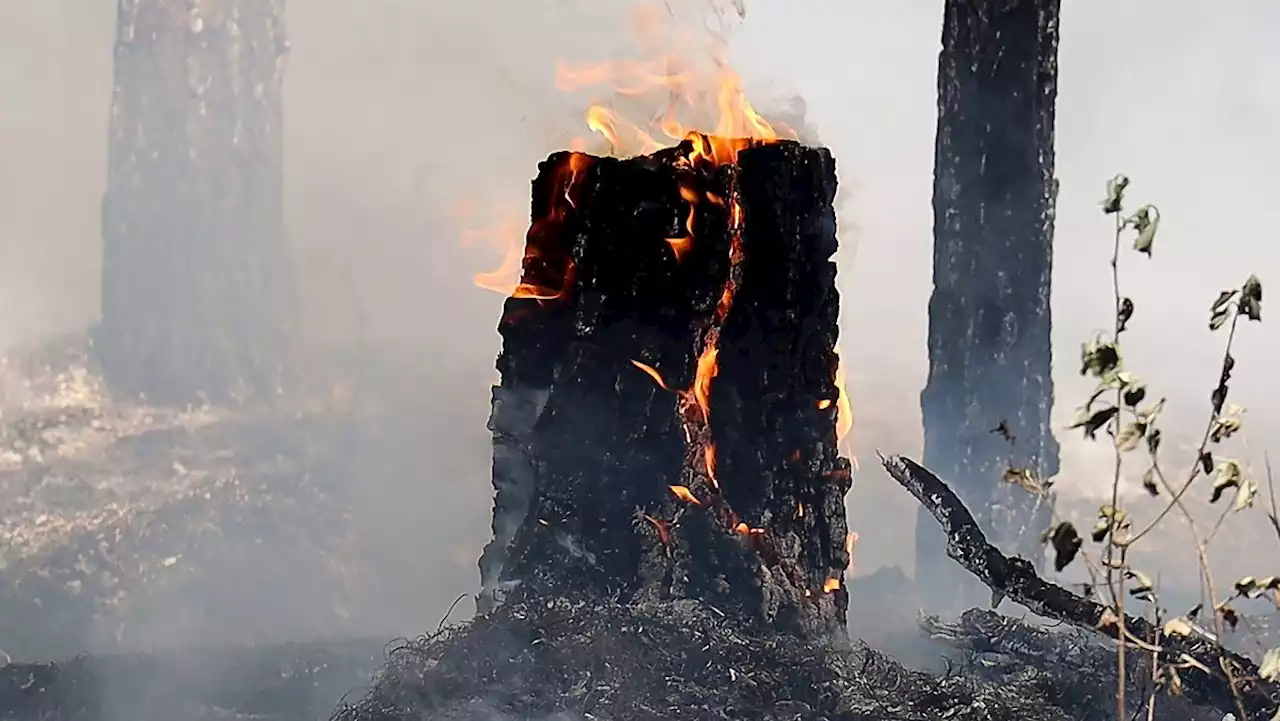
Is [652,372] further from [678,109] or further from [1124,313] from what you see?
[1124,313]

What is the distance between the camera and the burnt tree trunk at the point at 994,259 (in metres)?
3.20

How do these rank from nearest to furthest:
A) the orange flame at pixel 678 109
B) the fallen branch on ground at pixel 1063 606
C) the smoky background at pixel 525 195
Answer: the fallen branch on ground at pixel 1063 606
the orange flame at pixel 678 109
the smoky background at pixel 525 195

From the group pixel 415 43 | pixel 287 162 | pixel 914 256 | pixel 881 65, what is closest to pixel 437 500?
pixel 287 162

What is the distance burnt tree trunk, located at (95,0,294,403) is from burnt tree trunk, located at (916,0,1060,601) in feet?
6.53

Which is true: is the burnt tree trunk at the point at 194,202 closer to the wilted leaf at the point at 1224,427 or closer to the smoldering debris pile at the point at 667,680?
the smoldering debris pile at the point at 667,680

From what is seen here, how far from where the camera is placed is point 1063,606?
6.78 feet

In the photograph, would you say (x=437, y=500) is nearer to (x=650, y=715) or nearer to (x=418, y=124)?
(x=418, y=124)

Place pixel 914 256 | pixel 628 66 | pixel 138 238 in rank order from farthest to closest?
pixel 914 256, pixel 138 238, pixel 628 66

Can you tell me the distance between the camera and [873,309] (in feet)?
12.3

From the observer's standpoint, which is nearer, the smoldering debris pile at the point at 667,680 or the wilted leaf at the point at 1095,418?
the wilted leaf at the point at 1095,418

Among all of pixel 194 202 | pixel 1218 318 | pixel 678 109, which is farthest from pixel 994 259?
pixel 194 202

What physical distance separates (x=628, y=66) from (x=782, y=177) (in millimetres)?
742

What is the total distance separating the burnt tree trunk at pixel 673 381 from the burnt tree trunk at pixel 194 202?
139cm

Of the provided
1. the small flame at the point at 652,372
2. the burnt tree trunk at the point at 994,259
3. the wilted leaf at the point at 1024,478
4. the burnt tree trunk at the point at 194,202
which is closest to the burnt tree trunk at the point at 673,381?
the small flame at the point at 652,372
